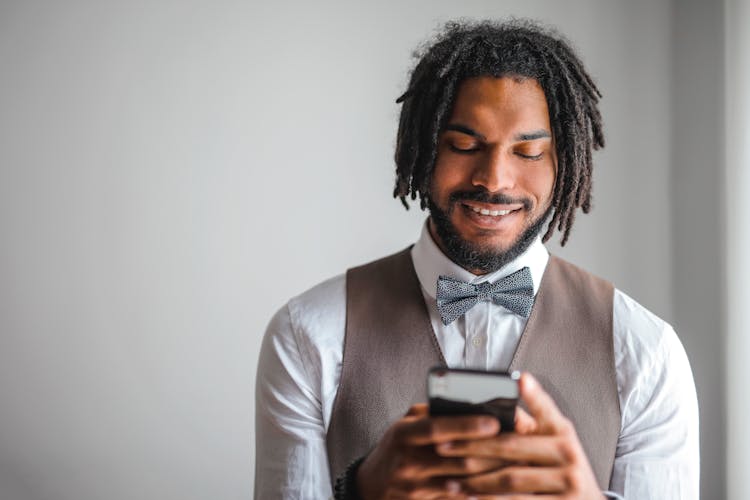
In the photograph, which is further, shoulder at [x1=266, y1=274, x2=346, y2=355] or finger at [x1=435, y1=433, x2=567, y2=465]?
shoulder at [x1=266, y1=274, x2=346, y2=355]

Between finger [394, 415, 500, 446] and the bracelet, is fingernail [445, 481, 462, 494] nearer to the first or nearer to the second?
finger [394, 415, 500, 446]

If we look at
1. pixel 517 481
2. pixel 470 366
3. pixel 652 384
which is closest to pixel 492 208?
pixel 470 366

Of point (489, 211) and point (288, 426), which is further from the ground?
point (489, 211)

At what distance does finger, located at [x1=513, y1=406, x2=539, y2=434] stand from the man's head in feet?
1.33

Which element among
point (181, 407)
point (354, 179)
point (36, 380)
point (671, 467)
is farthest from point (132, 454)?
point (671, 467)

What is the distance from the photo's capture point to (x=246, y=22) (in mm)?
2322

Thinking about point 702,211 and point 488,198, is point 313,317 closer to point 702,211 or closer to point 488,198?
point 488,198

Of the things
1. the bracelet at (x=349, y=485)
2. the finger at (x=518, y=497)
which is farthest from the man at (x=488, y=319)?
the finger at (x=518, y=497)

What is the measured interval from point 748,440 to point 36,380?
5.92 ft

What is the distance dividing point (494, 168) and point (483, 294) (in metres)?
0.21

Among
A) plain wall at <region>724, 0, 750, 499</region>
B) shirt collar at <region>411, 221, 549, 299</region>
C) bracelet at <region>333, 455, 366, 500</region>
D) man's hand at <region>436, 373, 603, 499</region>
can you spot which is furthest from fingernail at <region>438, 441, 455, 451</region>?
plain wall at <region>724, 0, 750, 499</region>

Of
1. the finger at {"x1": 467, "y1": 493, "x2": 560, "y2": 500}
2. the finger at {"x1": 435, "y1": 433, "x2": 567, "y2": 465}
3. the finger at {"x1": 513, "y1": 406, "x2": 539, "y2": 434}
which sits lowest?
the finger at {"x1": 467, "y1": 493, "x2": 560, "y2": 500}

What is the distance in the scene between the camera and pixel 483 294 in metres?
1.33

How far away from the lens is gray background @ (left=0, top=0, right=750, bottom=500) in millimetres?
2307
